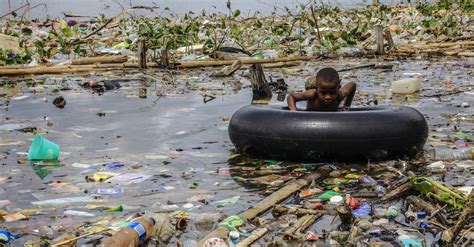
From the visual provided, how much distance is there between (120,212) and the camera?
13.6ft

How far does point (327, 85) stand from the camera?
543 cm

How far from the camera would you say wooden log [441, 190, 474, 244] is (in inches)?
125

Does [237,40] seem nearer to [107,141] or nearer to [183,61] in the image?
[183,61]

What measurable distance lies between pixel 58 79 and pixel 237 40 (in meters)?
3.63

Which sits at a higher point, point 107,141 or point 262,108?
point 262,108

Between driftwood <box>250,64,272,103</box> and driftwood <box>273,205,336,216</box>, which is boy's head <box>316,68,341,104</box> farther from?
driftwood <box>250,64,272,103</box>

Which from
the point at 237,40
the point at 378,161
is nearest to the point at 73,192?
the point at 378,161

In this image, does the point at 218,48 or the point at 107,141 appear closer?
the point at 107,141

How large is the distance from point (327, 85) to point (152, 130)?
1.87m

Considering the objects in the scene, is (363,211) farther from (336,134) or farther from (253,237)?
(336,134)

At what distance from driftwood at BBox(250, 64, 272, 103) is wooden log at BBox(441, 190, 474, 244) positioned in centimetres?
501

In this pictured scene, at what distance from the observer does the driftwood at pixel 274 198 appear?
3.58 metres

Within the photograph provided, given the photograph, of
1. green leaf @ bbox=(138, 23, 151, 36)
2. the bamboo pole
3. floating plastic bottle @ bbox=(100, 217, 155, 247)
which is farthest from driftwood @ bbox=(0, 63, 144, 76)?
floating plastic bottle @ bbox=(100, 217, 155, 247)

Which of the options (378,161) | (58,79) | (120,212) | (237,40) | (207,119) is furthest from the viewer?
(237,40)
